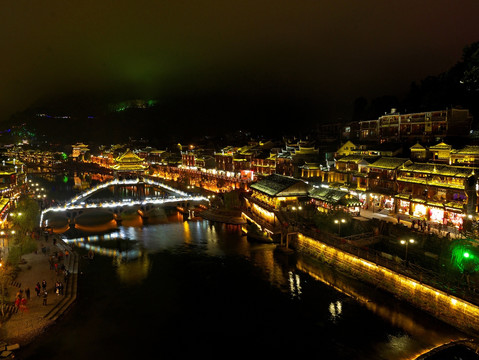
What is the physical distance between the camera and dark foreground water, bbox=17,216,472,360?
59.8 ft

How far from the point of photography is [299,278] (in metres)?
26.8

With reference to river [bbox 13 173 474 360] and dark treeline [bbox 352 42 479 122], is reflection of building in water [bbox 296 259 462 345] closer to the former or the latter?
river [bbox 13 173 474 360]

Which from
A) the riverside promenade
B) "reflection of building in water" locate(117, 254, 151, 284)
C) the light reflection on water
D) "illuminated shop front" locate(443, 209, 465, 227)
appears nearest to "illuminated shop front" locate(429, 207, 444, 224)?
"illuminated shop front" locate(443, 209, 465, 227)

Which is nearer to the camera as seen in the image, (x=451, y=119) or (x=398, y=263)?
(x=398, y=263)

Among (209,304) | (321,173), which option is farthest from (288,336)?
(321,173)

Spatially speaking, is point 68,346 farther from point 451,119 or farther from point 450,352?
point 451,119

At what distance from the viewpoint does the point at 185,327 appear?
20.4 meters

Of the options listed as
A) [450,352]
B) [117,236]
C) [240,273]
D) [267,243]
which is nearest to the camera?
[450,352]

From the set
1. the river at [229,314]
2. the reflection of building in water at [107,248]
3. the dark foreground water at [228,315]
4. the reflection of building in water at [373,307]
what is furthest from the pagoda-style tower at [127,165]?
the reflection of building in water at [373,307]

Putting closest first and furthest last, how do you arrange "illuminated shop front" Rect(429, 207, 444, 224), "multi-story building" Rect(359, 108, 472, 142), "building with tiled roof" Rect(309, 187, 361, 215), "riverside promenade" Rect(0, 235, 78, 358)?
1. "riverside promenade" Rect(0, 235, 78, 358)
2. "illuminated shop front" Rect(429, 207, 444, 224)
3. "building with tiled roof" Rect(309, 187, 361, 215)
4. "multi-story building" Rect(359, 108, 472, 142)

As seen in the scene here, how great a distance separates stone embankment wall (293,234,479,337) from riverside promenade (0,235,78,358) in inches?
731

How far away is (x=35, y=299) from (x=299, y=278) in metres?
17.4

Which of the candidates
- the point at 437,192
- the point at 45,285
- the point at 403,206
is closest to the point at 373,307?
the point at 437,192

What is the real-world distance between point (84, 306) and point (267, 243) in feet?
59.2
